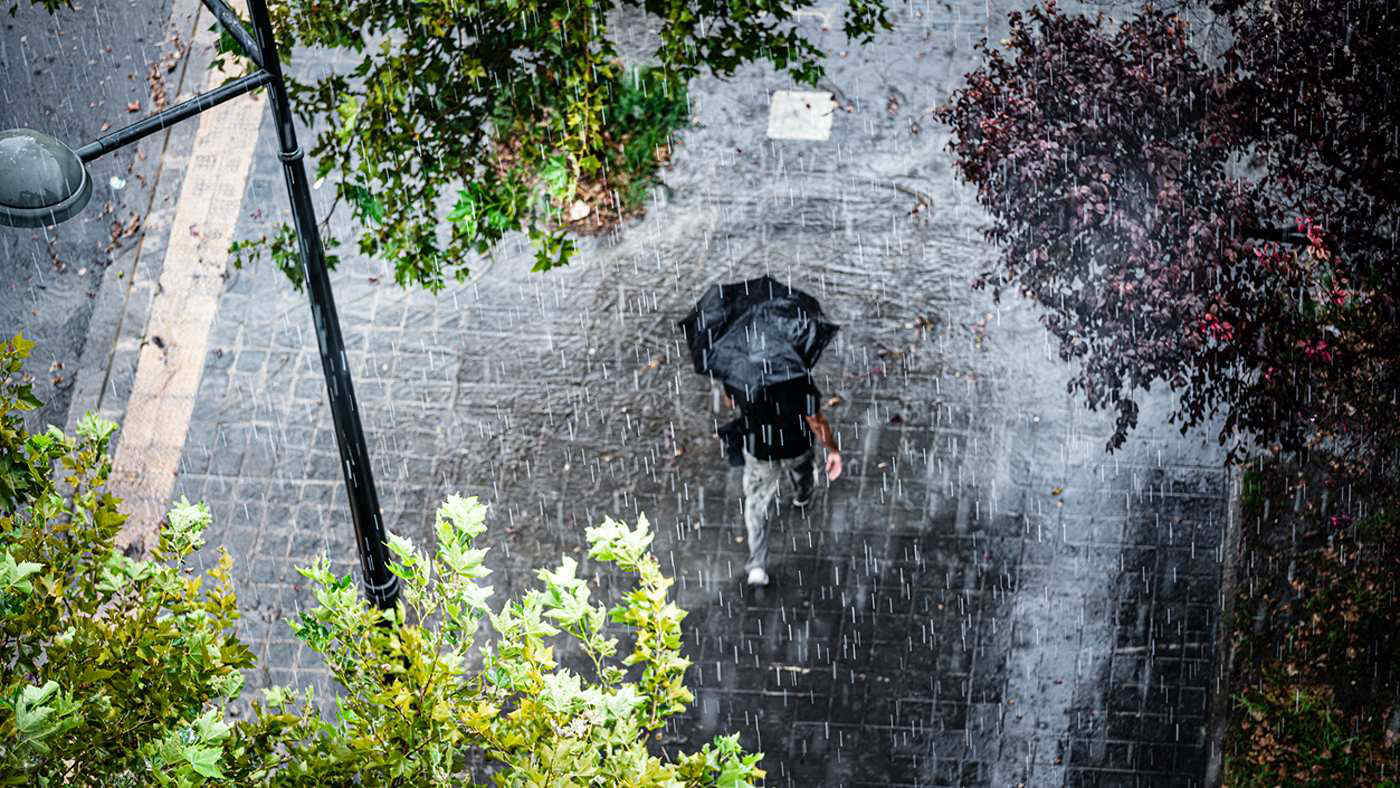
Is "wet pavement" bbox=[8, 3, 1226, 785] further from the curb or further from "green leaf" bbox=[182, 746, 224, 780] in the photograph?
"green leaf" bbox=[182, 746, 224, 780]

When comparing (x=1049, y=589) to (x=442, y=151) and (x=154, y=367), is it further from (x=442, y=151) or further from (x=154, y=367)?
(x=154, y=367)

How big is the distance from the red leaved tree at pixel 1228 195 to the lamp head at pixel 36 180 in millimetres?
4770

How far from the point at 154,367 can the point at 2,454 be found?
5272mm

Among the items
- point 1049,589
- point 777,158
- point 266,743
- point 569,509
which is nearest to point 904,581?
point 1049,589

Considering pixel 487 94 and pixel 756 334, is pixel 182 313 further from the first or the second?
pixel 756 334

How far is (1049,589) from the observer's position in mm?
8680

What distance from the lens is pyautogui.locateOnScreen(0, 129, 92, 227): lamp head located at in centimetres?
496

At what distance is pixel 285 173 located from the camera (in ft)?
17.3

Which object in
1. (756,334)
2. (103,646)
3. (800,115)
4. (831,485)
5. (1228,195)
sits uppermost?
(800,115)

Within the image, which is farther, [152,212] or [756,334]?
[152,212]

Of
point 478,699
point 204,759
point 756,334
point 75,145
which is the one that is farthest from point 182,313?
point 204,759

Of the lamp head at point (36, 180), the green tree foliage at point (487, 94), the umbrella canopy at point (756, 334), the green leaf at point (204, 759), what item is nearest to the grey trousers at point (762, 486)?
the umbrella canopy at point (756, 334)

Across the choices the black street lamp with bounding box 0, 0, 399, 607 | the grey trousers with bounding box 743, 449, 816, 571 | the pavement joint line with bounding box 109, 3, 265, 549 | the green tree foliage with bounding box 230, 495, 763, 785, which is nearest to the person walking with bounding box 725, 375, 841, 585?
the grey trousers with bounding box 743, 449, 816, 571

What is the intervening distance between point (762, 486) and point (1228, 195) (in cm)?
327
